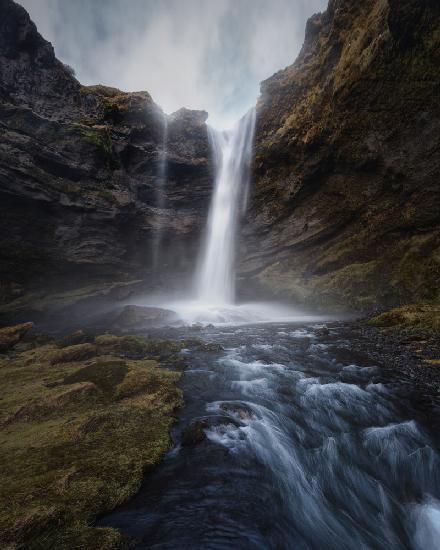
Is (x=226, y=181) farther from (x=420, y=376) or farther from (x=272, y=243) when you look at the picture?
(x=420, y=376)

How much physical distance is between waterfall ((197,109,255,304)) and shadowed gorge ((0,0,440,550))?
0.29m

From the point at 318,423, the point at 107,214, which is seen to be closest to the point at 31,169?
the point at 107,214

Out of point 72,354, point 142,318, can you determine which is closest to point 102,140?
point 142,318

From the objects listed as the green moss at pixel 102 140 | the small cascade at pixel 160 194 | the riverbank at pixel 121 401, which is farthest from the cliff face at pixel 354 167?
the green moss at pixel 102 140

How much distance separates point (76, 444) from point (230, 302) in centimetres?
2839

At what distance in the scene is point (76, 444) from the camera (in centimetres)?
462

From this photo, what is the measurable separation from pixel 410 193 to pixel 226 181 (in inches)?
770

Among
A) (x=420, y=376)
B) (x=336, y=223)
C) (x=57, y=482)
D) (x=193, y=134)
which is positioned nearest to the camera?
(x=57, y=482)

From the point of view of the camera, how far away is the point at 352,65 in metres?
22.0

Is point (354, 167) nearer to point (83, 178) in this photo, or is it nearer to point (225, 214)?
point (225, 214)

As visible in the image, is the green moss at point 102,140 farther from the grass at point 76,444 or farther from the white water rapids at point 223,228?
the grass at point 76,444

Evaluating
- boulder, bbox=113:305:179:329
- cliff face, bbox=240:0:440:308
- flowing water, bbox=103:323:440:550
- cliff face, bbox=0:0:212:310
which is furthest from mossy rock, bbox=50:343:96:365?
cliff face, bbox=0:0:212:310

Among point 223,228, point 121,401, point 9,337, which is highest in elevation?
point 223,228

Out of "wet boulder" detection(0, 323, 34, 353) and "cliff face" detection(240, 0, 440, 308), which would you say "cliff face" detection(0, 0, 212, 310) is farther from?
"wet boulder" detection(0, 323, 34, 353)
